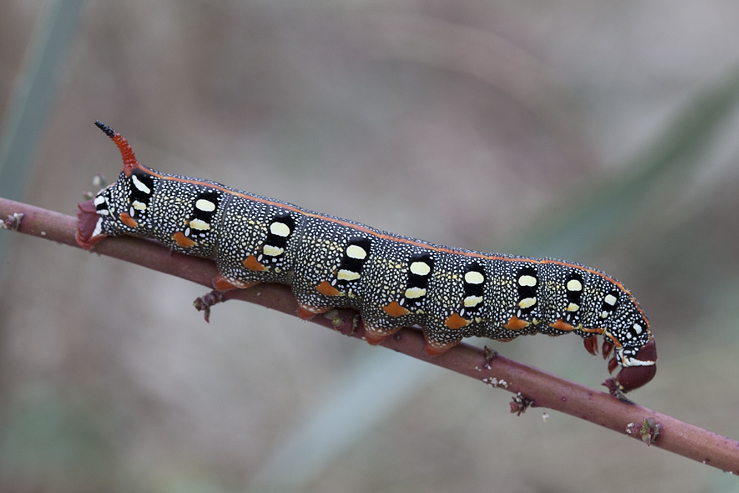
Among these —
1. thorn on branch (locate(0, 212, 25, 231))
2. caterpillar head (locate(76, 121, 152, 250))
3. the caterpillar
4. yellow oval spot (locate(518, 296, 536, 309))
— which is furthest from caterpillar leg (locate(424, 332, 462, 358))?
thorn on branch (locate(0, 212, 25, 231))

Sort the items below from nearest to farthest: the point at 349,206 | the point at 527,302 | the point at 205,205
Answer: the point at 205,205
the point at 527,302
the point at 349,206

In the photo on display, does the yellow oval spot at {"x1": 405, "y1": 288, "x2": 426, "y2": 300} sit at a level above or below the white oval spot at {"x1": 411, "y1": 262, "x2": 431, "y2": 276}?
below

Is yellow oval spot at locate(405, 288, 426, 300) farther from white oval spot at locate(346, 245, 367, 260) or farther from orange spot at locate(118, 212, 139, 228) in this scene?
orange spot at locate(118, 212, 139, 228)

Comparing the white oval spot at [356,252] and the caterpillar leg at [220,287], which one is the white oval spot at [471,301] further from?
the caterpillar leg at [220,287]

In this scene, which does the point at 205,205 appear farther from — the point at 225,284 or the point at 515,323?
the point at 515,323

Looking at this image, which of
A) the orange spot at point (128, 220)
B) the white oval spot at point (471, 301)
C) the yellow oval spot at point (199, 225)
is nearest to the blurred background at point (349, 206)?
the white oval spot at point (471, 301)

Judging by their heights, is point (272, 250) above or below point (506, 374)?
above

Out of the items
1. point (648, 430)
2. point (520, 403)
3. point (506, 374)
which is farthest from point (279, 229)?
point (648, 430)
